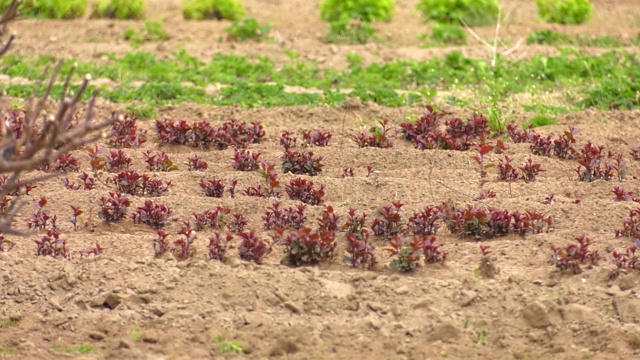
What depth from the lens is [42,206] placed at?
664cm

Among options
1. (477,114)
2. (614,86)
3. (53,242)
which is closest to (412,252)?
(53,242)

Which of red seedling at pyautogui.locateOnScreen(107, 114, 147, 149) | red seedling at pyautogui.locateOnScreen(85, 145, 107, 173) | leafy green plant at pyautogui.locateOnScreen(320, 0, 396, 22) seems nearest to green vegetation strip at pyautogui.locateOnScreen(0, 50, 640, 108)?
red seedling at pyautogui.locateOnScreen(107, 114, 147, 149)

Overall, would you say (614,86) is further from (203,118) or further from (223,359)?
(223,359)

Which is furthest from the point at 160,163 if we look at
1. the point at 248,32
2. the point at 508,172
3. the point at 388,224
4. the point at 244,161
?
the point at 248,32

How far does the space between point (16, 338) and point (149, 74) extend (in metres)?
6.80

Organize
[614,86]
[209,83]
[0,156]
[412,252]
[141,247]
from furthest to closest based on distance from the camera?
[209,83] < [614,86] < [141,247] < [412,252] < [0,156]

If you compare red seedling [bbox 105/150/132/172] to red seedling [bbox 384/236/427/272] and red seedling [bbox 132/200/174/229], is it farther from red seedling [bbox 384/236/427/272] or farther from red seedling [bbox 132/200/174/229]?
red seedling [bbox 384/236/427/272]

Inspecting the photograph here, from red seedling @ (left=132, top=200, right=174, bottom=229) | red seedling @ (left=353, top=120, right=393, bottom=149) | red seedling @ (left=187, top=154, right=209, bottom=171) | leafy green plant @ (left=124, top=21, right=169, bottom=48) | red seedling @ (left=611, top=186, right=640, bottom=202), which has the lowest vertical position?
leafy green plant @ (left=124, top=21, right=169, bottom=48)

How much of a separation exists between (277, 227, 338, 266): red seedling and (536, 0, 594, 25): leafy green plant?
11120 mm

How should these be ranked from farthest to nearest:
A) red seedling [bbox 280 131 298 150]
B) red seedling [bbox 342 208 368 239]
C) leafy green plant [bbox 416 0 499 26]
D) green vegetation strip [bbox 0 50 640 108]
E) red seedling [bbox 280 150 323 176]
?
leafy green plant [bbox 416 0 499 26], green vegetation strip [bbox 0 50 640 108], red seedling [bbox 280 131 298 150], red seedling [bbox 280 150 323 176], red seedling [bbox 342 208 368 239]

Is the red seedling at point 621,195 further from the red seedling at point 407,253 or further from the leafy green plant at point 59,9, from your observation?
the leafy green plant at point 59,9

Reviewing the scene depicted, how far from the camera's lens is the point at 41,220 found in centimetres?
666

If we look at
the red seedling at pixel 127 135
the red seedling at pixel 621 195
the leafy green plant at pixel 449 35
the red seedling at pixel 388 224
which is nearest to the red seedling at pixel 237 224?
the red seedling at pixel 388 224

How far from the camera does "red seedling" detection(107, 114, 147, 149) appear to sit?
891cm
